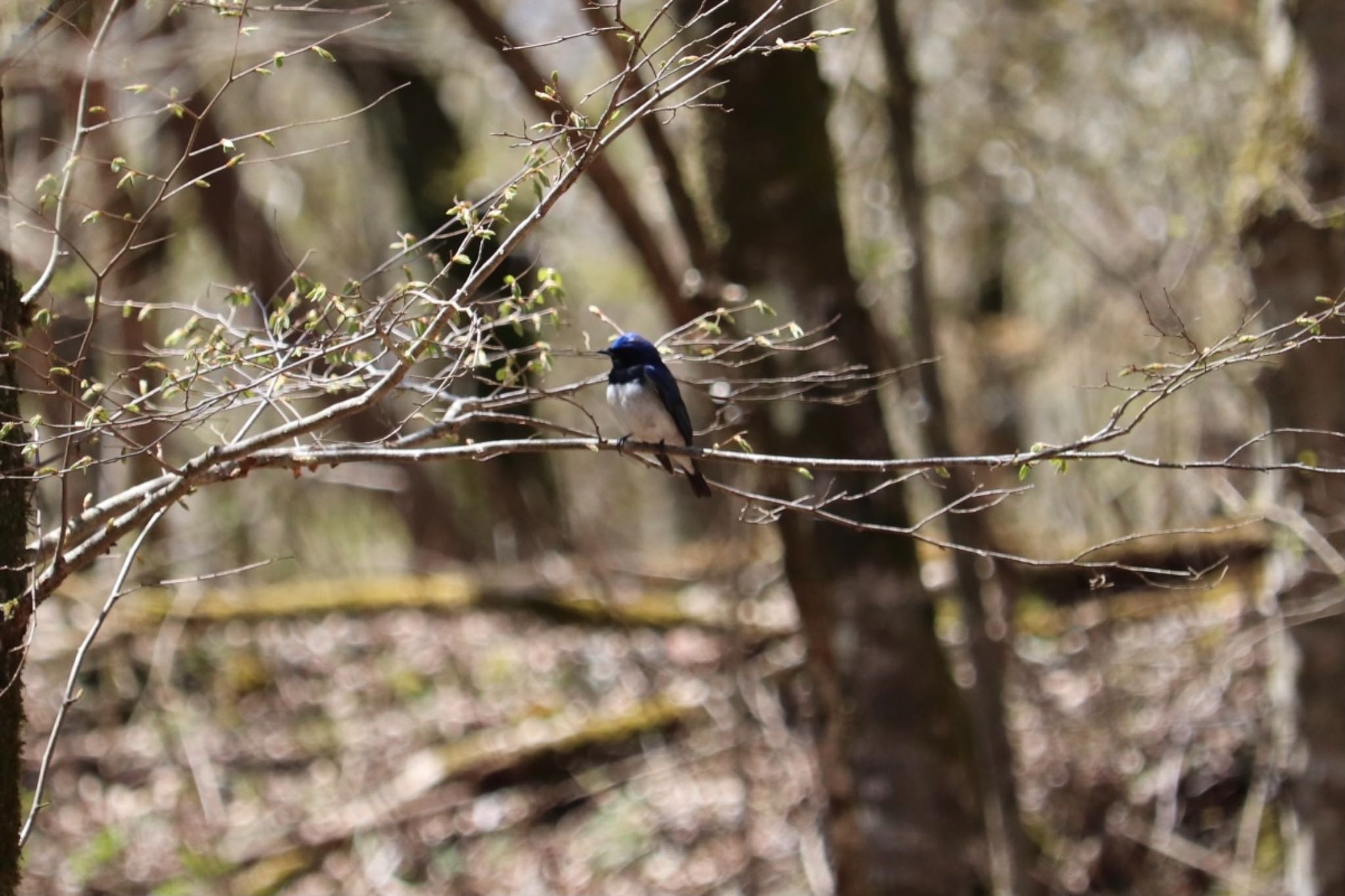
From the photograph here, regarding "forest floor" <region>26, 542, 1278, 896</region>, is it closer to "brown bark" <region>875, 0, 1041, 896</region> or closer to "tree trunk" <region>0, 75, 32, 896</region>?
"brown bark" <region>875, 0, 1041, 896</region>

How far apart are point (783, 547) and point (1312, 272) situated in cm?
250

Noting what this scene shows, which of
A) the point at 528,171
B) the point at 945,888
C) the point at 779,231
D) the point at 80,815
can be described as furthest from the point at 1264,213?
the point at 80,815

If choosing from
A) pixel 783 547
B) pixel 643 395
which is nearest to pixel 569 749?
pixel 783 547

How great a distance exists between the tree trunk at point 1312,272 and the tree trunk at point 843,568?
1674 millimetres

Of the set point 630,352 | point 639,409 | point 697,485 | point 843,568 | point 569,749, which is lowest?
point 569,749

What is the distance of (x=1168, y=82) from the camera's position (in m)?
10.3

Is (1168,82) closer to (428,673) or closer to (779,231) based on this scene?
(779,231)

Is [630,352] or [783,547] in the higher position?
[630,352]

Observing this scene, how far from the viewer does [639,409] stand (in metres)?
4.55

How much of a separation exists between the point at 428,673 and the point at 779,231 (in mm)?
4317

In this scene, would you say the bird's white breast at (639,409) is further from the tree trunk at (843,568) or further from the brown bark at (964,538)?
the brown bark at (964,538)

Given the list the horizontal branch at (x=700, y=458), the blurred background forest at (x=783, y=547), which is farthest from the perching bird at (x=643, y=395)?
the horizontal branch at (x=700, y=458)

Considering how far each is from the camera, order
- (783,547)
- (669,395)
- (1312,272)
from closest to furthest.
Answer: (669,395) → (783,547) → (1312,272)

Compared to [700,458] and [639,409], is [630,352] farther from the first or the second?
[700,458]
